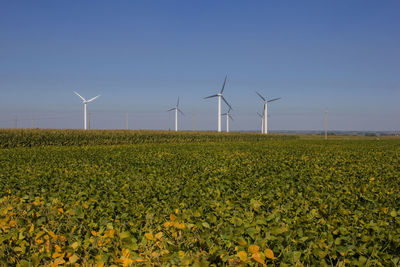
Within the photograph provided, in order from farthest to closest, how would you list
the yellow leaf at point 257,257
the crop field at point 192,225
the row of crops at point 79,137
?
the row of crops at point 79,137
the crop field at point 192,225
the yellow leaf at point 257,257

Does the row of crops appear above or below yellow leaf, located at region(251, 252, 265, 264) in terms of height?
above

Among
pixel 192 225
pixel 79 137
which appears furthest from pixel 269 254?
pixel 79 137

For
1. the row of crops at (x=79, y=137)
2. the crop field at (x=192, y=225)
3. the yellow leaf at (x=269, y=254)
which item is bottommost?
the crop field at (x=192, y=225)

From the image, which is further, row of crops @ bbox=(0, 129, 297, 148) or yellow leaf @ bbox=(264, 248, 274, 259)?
row of crops @ bbox=(0, 129, 297, 148)

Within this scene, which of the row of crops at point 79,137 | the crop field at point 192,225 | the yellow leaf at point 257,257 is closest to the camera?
the yellow leaf at point 257,257

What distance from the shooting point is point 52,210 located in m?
4.85

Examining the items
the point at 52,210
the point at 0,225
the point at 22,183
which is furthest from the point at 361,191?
the point at 22,183

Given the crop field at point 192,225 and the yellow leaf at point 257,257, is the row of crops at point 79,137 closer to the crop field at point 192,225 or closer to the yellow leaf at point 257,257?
the crop field at point 192,225

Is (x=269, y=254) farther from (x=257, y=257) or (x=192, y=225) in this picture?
(x=192, y=225)

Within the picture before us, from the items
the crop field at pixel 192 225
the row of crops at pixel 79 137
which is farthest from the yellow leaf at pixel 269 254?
the row of crops at pixel 79 137

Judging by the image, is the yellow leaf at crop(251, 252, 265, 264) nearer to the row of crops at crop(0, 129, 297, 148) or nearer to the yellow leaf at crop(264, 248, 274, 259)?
the yellow leaf at crop(264, 248, 274, 259)

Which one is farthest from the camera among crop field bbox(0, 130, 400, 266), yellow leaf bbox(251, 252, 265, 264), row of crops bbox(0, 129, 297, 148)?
row of crops bbox(0, 129, 297, 148)

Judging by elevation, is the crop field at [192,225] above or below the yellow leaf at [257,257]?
below

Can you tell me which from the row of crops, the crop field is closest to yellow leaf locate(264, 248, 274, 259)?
the crop field
